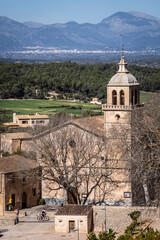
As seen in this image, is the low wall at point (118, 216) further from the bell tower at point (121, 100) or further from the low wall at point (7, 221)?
the bell tower at point (121, 100)

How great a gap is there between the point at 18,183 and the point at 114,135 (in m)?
7.12

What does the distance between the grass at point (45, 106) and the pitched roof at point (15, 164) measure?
4723 cm

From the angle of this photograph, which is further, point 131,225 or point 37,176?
point 37,176

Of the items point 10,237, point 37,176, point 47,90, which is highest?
→ point 47,90

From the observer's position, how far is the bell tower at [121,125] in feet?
136

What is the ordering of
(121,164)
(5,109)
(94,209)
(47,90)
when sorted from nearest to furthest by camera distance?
(94,209) < (121,164) < (5,109) < (47,90)

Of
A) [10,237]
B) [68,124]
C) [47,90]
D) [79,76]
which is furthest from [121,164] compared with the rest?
[79,76]

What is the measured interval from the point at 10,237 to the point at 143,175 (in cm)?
861

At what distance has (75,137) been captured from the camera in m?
43.4

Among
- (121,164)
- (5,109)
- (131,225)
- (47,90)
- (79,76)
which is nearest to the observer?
(131,225)

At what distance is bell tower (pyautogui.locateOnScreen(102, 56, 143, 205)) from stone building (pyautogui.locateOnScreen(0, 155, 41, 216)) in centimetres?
533

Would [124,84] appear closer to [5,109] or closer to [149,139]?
[149,139]

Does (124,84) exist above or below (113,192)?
above

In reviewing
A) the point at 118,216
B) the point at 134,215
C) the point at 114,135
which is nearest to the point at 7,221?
the point at 118,216
